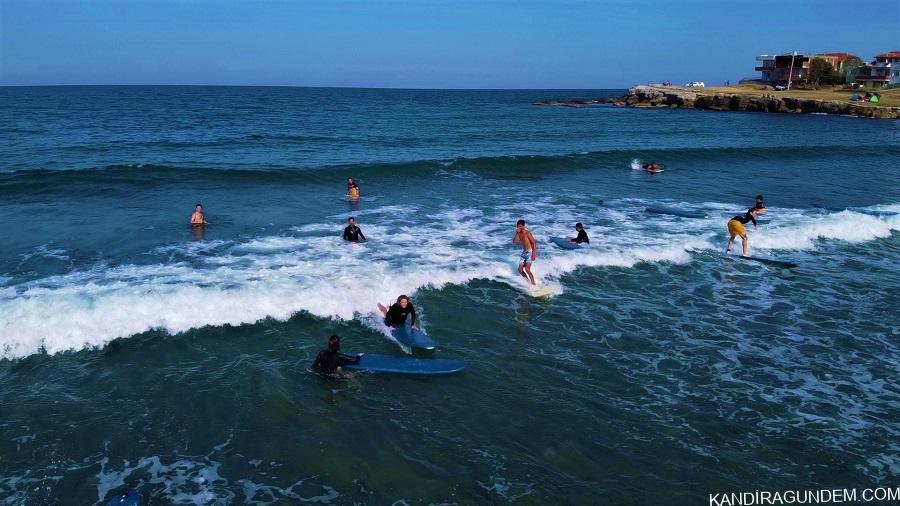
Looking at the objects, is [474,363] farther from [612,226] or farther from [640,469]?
[612,226]

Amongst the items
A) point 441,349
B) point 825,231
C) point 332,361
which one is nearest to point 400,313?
point 441,349

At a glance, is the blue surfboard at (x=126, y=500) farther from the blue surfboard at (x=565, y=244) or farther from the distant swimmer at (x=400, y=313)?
the blue surfboard at (x=565, y=244)

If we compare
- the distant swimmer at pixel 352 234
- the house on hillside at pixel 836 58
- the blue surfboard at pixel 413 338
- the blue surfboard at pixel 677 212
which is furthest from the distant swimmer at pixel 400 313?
the house on hillside at pixel 836 58

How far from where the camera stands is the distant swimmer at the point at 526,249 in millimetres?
14820

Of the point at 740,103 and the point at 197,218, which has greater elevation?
the point at 740,103

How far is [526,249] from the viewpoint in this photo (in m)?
15.0

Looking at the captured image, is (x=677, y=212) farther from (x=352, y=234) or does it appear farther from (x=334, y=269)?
(x=334, y=269)

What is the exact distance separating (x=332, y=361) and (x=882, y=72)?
126 meters

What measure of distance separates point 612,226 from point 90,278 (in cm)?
1585

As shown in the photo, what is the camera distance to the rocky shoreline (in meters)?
76.6

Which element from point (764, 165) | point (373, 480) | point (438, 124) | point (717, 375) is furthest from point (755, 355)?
point (438, 124)

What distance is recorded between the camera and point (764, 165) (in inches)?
1537

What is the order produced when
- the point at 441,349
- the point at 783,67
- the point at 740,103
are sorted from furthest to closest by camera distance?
the point at 783,67 < the point at 740,103 < the point at 441,349

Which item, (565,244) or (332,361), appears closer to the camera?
(332,361)
